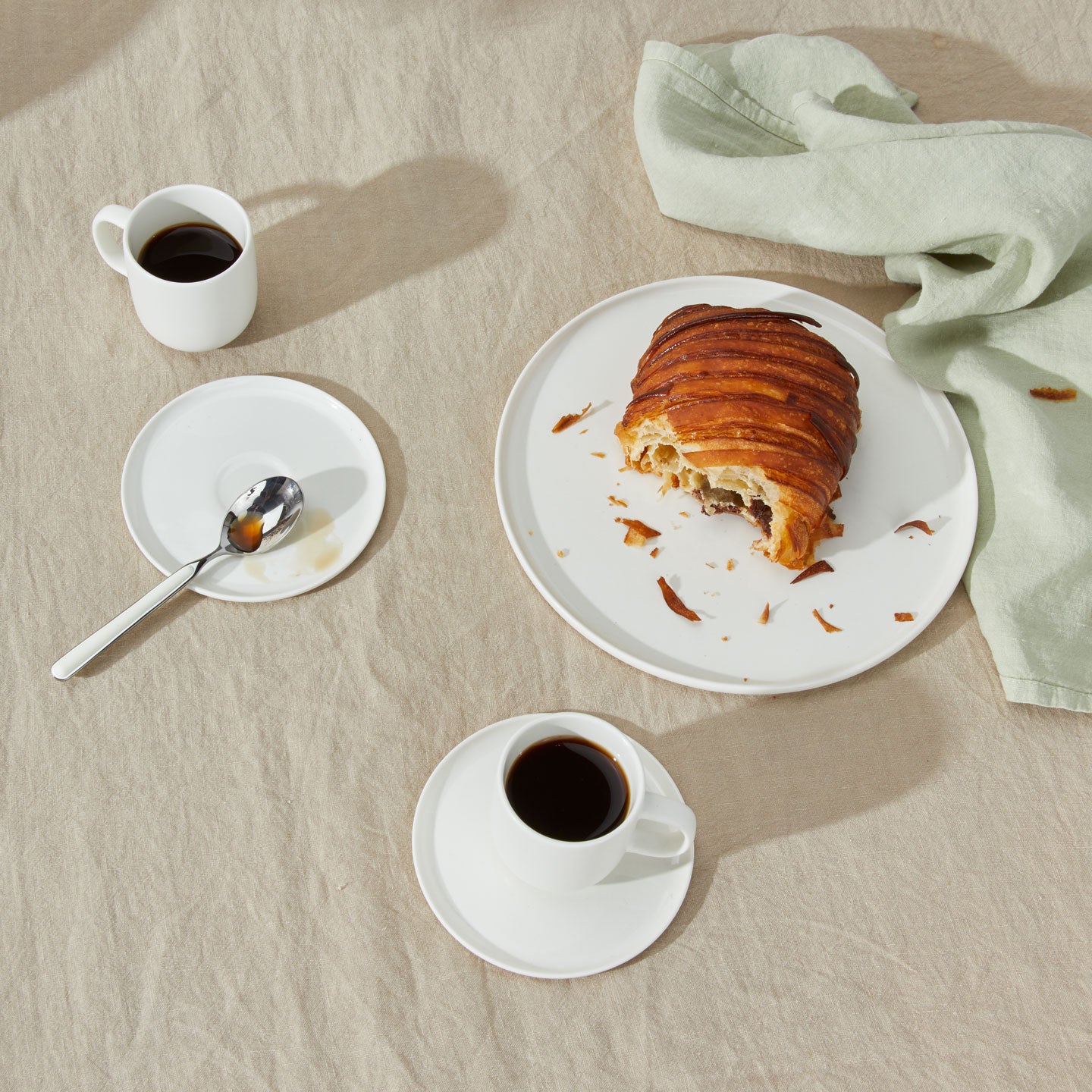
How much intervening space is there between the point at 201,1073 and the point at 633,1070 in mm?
423

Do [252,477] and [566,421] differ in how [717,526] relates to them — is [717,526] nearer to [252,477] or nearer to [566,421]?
[566,421]

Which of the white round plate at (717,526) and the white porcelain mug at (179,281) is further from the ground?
the white porcelain mug at (179,281)

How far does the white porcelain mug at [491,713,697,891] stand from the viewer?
980 millimetres

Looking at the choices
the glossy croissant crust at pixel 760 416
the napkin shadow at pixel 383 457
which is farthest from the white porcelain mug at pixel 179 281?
the glossy croissant crust at pixel 760 416

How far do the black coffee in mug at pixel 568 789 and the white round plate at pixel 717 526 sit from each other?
0.23 metres

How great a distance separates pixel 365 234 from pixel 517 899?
941 millimetres

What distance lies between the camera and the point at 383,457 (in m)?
1.38

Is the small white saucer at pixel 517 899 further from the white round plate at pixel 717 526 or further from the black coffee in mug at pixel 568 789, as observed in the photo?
the white round plate at pixel 717 526

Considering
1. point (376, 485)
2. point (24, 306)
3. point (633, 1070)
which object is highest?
point (24, 306)

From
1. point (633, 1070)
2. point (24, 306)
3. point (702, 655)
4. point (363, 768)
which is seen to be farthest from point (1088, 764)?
point (24, 306)

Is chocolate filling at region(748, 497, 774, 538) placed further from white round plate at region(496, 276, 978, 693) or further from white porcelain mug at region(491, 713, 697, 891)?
white porcelain mug at region(491, 713, 697, 891)

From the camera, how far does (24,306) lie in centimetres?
143

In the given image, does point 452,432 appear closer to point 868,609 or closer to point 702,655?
point 702,655

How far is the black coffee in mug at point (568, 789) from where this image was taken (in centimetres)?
101
